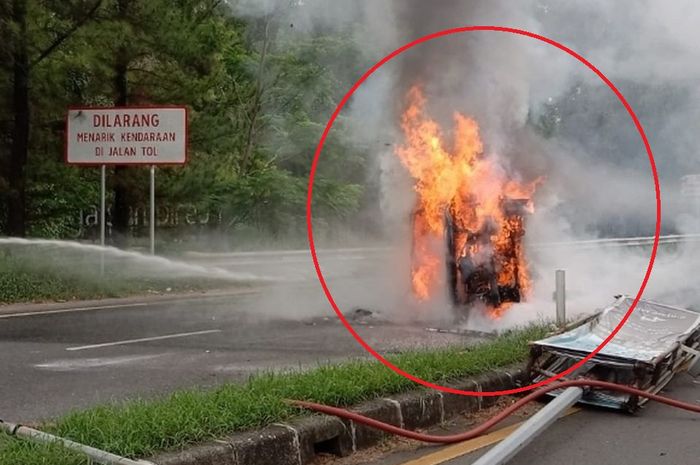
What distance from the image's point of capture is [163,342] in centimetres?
841

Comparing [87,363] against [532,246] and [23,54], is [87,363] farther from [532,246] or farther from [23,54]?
[23,54]

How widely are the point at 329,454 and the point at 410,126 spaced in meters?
5.11

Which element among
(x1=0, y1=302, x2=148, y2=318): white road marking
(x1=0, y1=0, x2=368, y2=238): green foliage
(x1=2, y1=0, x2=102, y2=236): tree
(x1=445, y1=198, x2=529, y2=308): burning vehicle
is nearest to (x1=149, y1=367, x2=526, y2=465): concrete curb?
(x1=445, y1=198, x2=529, y2=308): burning vehicle

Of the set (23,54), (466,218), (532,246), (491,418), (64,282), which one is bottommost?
(491,418)

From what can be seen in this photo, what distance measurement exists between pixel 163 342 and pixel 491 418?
4176mm

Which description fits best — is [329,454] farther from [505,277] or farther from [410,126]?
[410,126]

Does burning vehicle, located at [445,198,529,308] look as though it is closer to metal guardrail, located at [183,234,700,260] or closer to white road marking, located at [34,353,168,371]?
metal guardrail, located at [183,234,700,260]

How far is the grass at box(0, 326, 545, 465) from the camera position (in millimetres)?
3775

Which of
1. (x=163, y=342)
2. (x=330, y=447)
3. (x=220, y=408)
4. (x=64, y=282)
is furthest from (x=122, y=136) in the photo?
(x=330, y=447)

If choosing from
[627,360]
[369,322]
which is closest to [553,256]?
[369,322]

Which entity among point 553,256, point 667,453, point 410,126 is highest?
point 410,126

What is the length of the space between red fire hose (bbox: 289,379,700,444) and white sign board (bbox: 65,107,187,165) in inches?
365

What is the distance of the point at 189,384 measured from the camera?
6.19m

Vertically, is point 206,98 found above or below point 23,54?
below
